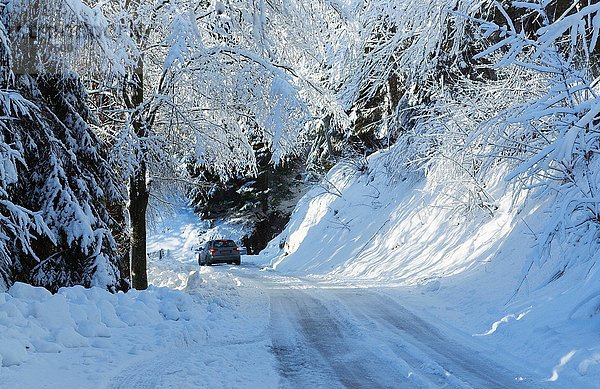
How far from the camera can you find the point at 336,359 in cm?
598

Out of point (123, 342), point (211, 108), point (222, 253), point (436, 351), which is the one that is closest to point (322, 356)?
point (436, 351)

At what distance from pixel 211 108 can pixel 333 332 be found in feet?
18.8

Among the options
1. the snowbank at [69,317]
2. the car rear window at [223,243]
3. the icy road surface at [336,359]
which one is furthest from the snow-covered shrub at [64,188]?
the car rear window at [223,243]

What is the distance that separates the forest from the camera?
6258 millimetres

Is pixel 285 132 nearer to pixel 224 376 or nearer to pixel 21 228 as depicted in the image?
pixel 21 228

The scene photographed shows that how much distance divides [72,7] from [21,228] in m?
2.60

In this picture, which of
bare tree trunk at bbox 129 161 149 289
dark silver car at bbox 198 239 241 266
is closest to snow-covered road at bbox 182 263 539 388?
bare tree trunk at bbox 129 161 149 289

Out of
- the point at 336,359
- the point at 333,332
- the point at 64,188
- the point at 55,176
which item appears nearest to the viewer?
the point at 336,359

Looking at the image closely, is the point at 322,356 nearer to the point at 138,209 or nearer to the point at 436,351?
the point at 436,351

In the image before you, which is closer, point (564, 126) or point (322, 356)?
point (564, 126)

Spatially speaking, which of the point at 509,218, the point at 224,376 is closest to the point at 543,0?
the point at 224,376

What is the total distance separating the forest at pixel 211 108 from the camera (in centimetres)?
626

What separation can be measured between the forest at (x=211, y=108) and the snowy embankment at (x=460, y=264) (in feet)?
1.95

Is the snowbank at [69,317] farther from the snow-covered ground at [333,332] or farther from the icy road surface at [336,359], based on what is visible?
the icy road surface at [336,359]
